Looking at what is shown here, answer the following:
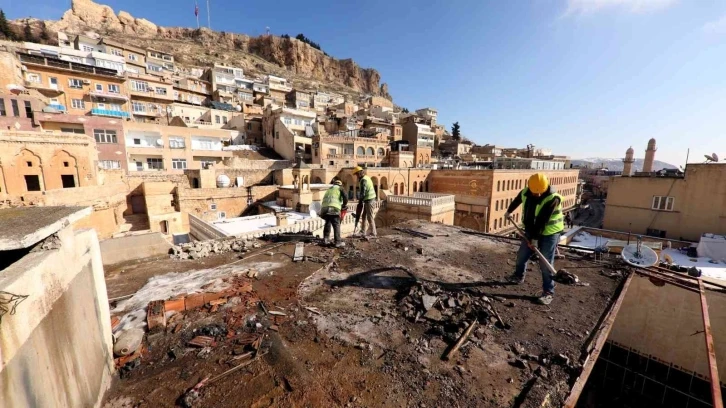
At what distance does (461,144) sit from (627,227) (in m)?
41.3

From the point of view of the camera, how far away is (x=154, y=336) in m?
3.64

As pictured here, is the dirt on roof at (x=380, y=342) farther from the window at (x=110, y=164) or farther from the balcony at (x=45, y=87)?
the balcony at (x=45, y=87)

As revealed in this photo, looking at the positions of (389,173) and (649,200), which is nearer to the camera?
(649,200)

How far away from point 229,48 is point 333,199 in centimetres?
10375

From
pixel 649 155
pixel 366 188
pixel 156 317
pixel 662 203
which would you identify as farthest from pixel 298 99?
pixel 156 317

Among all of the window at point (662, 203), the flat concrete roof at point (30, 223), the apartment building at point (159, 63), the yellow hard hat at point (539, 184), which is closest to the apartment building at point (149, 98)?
the apartment building at point (159, 63)

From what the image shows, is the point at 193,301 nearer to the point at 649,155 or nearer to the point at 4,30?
the point at 649,155

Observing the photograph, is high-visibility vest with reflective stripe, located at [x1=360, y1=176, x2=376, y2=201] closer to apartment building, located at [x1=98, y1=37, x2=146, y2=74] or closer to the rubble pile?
the rubble pile

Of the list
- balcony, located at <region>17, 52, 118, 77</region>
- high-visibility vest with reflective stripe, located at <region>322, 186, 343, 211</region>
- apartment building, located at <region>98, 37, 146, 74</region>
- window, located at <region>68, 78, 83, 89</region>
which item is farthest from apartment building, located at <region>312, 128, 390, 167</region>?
apartment building, located at <region>98, 37, 146, 74</region>

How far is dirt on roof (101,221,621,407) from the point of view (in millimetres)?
2885

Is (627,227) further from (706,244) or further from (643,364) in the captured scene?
(643,364)

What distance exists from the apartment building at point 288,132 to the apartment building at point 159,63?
22712mm

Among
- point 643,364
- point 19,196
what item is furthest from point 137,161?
point 643,364

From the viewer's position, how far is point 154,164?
27453 millimetres
